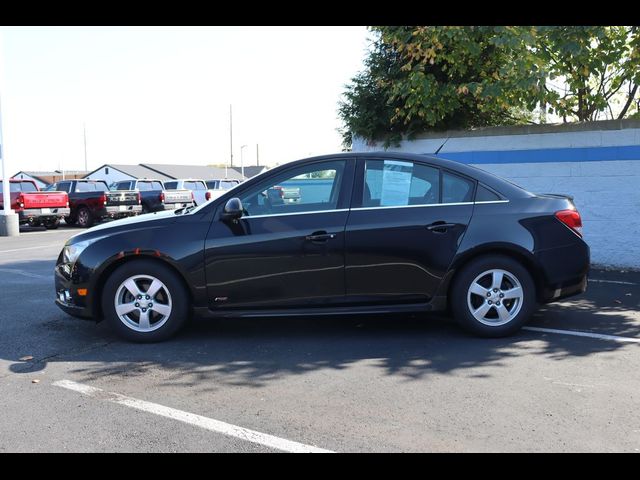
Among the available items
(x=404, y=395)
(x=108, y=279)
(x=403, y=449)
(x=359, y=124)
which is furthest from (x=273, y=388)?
(x=359, y=124)

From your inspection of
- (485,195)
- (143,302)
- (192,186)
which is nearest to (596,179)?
(485,195)

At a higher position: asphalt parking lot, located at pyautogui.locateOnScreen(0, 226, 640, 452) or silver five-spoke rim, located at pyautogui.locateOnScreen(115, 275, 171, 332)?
silver five-spoke rim, located at pyautogui.locateOnScreen(115, 275, 171, 332)

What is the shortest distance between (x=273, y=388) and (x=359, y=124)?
23.0 ft

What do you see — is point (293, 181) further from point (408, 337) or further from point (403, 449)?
point (403, 449)

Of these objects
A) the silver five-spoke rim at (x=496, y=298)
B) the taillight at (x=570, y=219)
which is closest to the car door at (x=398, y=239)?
the silver five-spoke rim at (x=496, y=298)

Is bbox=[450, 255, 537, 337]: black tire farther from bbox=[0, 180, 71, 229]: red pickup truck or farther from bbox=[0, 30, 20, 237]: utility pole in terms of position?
bbox=[0, 180, 71, 229]: red pickup truck

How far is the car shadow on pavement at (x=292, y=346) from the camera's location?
15.5 feet

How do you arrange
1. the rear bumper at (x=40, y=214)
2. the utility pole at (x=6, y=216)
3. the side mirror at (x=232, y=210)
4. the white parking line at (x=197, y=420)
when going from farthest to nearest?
the rear bumper at (x=40, y=214)
the utility pole at (x=6, y=216)
the side mirror at (x=232, y=210)
the white parking line at (x=197, y=420)

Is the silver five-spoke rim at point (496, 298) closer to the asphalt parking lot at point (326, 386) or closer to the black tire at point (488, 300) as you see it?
the black tire at point (488, 300)

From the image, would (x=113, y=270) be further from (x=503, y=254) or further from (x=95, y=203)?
(x=95, y=203)

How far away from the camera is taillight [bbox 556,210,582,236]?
18.2ft

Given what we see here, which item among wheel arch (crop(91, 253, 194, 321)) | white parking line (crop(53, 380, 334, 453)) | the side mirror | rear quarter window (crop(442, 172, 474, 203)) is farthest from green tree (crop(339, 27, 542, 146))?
white parking line (crop(53, 380, 334, 453))

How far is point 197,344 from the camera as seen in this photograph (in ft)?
17.8
